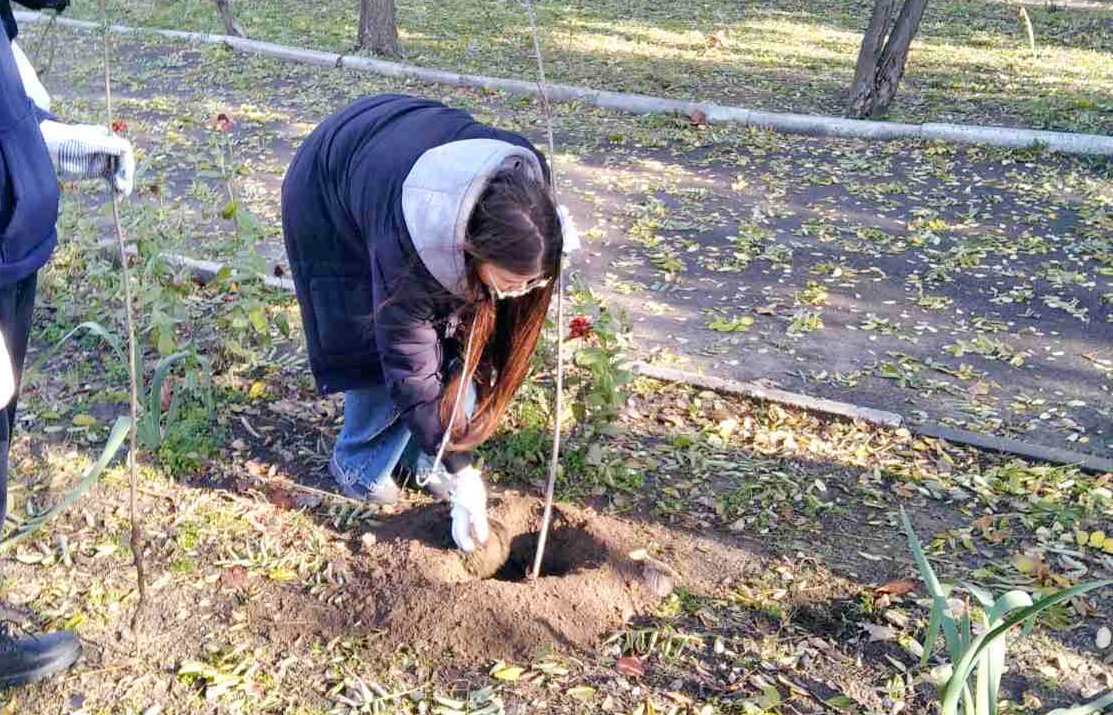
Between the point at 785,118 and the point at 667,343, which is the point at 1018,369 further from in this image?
the point at 785,118

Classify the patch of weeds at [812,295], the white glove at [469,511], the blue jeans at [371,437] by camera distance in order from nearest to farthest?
the white glove at [469,511], the blue jeans at [371,437], the patch of weeds at [812,295]

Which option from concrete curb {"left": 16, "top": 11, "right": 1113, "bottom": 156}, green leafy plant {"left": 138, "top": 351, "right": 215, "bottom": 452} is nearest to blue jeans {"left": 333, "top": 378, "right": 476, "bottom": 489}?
green leafy plant {"left": 138, "top": 351, "right": 215, "bottom": 452}

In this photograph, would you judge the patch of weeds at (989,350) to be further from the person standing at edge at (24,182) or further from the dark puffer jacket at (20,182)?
the dark puffer jacket at (20,182)

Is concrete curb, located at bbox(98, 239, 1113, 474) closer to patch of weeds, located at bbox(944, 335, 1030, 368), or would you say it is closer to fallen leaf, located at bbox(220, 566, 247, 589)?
patch of weeds, located at bbox(944, 335, 1030, 368)

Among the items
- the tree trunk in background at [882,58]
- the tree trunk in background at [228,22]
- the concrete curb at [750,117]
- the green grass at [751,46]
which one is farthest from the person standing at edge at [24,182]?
the tree trunk in background at [228,22]

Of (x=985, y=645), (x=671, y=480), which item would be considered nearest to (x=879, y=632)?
(x=985, y=645)

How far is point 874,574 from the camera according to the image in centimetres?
270

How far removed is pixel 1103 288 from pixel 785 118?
2851 mm

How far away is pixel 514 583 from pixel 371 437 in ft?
2.10

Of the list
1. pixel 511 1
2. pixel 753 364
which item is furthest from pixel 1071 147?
pixel 511 1

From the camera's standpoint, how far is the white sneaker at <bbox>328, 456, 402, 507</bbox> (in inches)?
116

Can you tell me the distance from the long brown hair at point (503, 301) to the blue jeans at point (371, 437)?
301mm

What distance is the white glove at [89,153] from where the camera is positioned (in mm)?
2020

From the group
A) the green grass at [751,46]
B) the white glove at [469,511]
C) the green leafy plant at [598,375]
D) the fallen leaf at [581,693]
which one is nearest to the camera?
the fallen leaf at [581,693]
